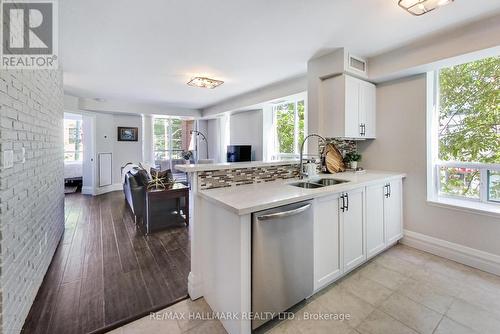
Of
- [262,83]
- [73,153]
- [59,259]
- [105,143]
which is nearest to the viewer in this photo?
[59,259]

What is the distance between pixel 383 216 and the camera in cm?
255

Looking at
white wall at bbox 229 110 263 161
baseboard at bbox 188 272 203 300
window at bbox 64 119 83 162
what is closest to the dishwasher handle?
baseboard at bbox 188 272 203 300

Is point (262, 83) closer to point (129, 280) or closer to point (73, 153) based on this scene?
point (129, 280)

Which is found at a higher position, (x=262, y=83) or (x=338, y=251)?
(x=262, y=83)

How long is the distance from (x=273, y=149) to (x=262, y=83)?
5.70 ft

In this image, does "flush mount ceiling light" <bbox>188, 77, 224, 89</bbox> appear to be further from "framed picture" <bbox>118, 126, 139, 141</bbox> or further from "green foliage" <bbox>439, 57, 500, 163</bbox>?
"framed picture" <bbox>118, 126, 139, 141</bbox>

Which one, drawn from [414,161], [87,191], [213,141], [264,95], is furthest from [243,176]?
[213,141]

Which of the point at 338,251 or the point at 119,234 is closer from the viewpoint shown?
the point at 338,251

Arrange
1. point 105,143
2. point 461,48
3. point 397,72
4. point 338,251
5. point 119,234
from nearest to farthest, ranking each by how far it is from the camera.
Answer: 1. point 338,251
2. point 461,48
3. point 397,72
4. point 119,234
5. point 105,143

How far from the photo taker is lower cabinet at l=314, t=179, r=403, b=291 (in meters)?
1.88

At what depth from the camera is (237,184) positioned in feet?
6.82

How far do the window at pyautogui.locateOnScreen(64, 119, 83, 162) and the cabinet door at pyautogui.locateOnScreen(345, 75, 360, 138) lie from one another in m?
7.97

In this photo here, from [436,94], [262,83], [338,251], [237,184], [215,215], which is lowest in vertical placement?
[338,251]

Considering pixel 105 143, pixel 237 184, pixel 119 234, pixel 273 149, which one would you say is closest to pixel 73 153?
pixel 105 143
